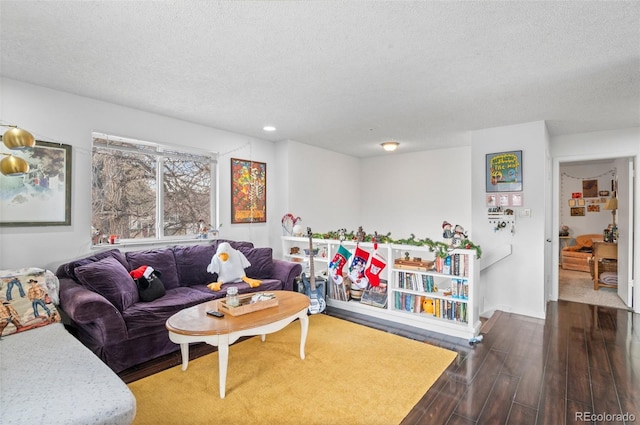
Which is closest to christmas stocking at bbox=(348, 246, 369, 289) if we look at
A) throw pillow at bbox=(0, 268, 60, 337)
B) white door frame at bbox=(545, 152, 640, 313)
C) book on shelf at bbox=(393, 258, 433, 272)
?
book on shelf at bbox=(393, 258, 433, 272)

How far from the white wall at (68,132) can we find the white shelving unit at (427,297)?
8.52ft

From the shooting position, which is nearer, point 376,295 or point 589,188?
point 376,295

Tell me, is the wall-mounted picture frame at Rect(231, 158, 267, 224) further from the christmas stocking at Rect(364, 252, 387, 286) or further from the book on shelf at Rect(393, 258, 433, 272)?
the book on shelf at Rect(393, 258, 433, 272)

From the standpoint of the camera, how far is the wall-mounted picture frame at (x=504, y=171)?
407 centimetres

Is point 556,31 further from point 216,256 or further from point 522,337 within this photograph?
point 216,256

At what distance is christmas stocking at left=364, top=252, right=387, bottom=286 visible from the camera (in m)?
3.79

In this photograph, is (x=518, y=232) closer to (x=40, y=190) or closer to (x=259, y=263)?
(x=259, y=263)

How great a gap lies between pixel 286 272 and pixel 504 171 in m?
3.10

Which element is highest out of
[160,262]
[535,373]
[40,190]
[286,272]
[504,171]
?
[504,171]

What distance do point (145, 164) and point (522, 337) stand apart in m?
4.55

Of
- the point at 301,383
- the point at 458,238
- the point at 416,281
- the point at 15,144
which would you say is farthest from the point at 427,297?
the point at 15,144

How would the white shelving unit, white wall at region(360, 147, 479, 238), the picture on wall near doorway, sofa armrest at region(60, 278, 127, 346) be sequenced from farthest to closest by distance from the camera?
the picture on wall near doorway < white wall at region(360, 147, 479, 238) < the white shelving unit < sofa armrest at region(60, 278, 127, 346)

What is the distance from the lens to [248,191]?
471cm

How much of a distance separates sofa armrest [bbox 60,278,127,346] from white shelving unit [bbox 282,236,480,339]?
249 cm
